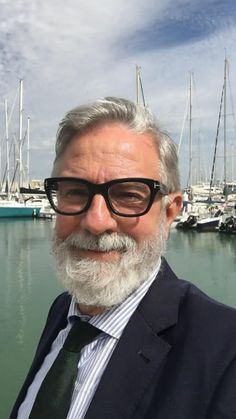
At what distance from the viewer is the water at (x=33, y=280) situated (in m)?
8.15

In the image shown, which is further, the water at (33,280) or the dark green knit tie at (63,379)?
the water at (33,280)

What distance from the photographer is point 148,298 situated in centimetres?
160

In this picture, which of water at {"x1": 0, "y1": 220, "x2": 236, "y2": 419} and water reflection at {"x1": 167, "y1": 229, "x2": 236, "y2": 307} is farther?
water reflection at {"x1": 167, "y1": 229, "x2": 236, "y2": 307}

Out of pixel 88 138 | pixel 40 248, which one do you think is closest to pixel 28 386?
pixel 88 138

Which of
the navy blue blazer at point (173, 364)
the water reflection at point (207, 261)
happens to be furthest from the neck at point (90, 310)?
the water reflection at point (207, 261)

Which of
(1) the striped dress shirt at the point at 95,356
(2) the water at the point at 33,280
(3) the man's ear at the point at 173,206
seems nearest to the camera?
(1) the striped dress shirt at the point at 95,356

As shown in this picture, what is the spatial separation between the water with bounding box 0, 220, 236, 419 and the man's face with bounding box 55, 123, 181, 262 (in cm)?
76

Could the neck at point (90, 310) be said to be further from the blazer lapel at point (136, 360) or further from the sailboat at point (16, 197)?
the sailboat at point (16, 197)

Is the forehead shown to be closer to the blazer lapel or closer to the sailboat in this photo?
the blazer lapel

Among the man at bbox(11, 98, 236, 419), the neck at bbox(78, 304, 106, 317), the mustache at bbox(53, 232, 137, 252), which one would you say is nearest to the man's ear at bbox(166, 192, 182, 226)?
the man at bbox(11, 98, 236, 419)

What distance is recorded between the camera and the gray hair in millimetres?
1692

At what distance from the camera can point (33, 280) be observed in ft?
51.4

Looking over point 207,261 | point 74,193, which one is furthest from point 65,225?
point 207,261

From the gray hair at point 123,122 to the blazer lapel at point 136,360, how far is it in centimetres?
52
